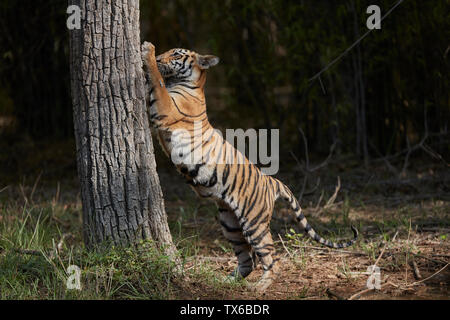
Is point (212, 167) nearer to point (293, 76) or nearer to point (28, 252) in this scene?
point (28, 252)

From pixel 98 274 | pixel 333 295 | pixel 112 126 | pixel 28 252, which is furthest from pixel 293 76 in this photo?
pixel 98 274

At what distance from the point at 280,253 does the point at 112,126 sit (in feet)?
5.82

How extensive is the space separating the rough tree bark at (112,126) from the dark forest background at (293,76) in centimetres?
344

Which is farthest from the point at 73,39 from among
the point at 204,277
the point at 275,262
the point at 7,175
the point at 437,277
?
the point at 7,175

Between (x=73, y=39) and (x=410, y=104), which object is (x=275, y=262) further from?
(x=410, y=104)

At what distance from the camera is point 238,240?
13.7ft

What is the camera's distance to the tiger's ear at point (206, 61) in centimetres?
407

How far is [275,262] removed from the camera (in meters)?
3.98

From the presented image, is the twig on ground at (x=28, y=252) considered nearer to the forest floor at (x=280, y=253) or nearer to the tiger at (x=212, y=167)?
the forest floor at (x=280, y=253)

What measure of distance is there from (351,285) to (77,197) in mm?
3678

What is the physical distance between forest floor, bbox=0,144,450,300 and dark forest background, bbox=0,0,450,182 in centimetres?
92

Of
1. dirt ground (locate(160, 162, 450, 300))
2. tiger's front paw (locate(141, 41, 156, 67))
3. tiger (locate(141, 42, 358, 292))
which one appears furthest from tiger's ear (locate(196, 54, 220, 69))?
dirt ground (locate(160, 162, 450, 300))

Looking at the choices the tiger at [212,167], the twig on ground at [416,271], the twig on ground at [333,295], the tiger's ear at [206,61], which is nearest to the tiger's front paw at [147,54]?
the tiger at [212,167]

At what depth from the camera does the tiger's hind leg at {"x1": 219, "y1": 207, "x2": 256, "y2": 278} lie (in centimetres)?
414
